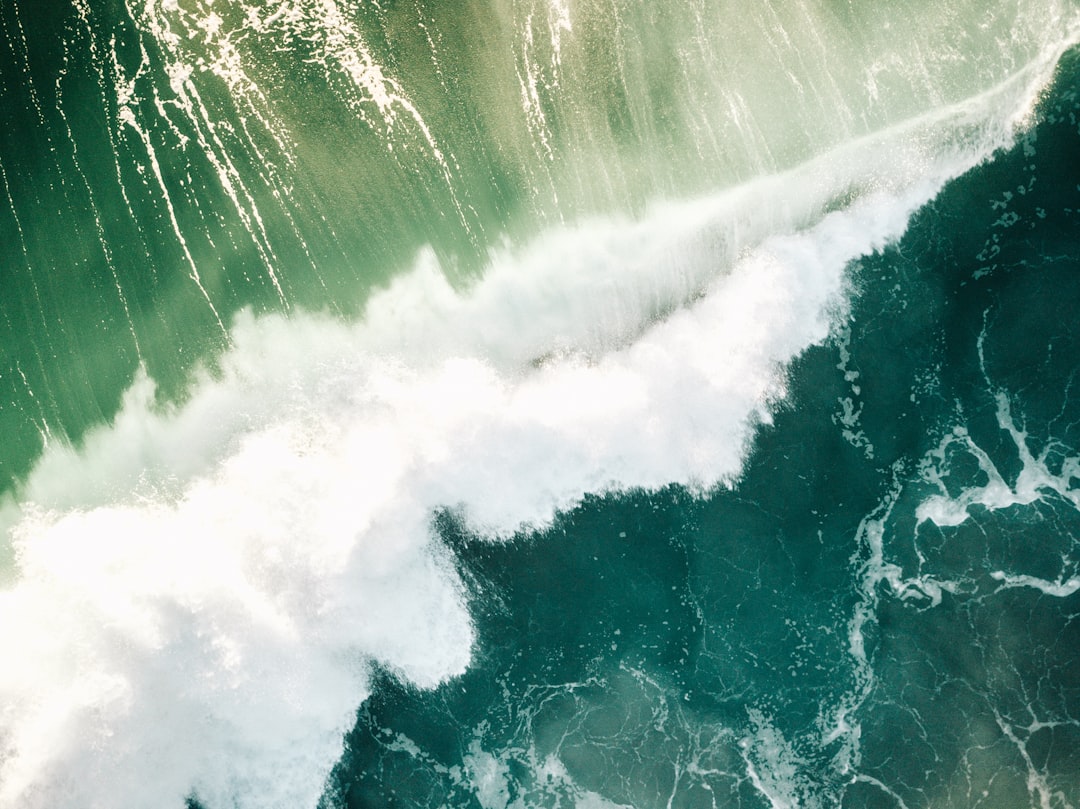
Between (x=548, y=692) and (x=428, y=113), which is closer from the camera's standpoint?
(x=548, y=692)

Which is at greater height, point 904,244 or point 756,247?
point 756,247

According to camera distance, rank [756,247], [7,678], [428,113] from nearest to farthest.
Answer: [7,678], [756,247], [428,113]

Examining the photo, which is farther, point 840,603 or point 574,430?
point 574,430

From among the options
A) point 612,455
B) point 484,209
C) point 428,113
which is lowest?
point 612,455

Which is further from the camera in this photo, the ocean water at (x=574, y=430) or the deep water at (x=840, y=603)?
the ocean water at (x=574, y=430)

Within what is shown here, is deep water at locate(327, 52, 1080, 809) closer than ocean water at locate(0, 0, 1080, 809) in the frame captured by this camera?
Yes

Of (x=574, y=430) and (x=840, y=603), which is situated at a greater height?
(x=574, y=430)

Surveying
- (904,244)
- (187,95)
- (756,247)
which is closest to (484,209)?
(756,247)

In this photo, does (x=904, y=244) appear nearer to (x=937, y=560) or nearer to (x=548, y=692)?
(x=937, y=560)
